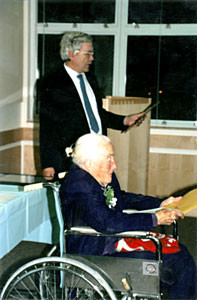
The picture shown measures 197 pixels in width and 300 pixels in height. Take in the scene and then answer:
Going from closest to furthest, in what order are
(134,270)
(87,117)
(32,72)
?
1. (134,270)
2. (87,117)
3. (32,72)

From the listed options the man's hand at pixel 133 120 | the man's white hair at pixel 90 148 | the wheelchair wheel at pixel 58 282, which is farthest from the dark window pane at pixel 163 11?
the wheelchair wheel at pixel 58 282

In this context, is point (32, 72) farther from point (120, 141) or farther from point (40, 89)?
point (120, 141)

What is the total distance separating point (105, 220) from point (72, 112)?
3.27ft

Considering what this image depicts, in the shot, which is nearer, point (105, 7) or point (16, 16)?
point (105, 7)

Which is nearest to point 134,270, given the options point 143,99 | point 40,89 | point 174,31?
point 143,99

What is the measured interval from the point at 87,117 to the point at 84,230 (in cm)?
99

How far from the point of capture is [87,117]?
9.30ft

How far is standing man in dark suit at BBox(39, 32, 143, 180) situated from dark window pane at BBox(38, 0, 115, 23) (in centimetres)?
17

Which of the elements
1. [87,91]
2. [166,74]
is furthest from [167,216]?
[166,74]

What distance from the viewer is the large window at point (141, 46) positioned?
115 inches

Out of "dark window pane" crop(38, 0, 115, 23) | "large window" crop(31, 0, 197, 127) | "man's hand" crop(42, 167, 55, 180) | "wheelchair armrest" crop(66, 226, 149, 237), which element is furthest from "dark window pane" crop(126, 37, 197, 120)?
"wheelchair armrest" crop(66, 226, 149, 237)

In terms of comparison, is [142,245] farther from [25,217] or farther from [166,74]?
[166,74]

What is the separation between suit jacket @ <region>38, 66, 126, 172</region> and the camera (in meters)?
2.80

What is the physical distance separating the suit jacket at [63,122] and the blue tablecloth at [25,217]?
0.26 meters
